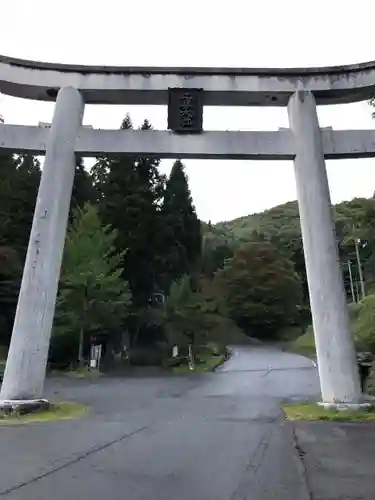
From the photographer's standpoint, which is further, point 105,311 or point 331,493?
point 105,311

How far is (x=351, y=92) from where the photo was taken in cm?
1068

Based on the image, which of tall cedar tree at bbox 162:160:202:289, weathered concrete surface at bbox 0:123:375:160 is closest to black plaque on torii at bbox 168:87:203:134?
weathered concrete surface at bbox 0:123:375:160

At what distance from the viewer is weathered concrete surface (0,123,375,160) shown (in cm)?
1034

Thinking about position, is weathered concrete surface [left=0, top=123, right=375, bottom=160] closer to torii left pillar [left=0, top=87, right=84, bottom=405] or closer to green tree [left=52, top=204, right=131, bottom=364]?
torii left pillar [left=0, top=87, right=84, bottom=405]

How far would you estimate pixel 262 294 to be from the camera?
152ft

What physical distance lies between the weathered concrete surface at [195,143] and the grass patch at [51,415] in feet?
16.7

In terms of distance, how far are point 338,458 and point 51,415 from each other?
551 centimetres

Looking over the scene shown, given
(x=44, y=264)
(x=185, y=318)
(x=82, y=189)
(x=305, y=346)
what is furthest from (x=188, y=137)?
(x=305, y=346)

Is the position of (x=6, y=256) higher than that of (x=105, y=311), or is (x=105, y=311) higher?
(x=6, y=256)

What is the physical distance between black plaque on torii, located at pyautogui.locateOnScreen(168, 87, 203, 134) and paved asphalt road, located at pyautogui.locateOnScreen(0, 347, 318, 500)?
5589 millimetres

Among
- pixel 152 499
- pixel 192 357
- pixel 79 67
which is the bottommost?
pixel 152 499

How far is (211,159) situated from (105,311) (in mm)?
16696

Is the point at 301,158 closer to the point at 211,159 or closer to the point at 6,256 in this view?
the point at 211,159

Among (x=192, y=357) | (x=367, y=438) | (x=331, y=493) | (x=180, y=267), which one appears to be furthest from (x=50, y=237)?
(x=180, y=267)
